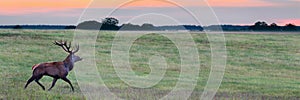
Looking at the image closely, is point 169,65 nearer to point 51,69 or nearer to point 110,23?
point 51,69

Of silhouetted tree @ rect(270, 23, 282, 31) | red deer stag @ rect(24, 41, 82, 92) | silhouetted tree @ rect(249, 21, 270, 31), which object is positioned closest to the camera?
red deer stag @ rect(24, 41, 82, 92)

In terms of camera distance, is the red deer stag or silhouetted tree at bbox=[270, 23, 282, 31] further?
silhouetted tree at bbox=[270, 23, 282, 31]

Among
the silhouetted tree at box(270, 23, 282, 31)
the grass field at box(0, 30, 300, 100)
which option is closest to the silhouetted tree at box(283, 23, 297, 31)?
the silhouetted tree at box(270, 23, 282, 31)

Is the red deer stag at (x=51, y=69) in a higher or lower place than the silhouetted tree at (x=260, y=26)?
higher

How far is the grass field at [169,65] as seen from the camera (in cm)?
2325

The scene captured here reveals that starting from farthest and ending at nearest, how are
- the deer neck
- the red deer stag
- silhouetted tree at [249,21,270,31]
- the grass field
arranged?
silhouetted tree at [249,21,270,31]
the grass field
the deer neck
the red deer stag

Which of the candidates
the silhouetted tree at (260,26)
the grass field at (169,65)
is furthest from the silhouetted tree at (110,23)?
the silhouetted tree at (260,26)

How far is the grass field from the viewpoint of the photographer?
76.3 ft

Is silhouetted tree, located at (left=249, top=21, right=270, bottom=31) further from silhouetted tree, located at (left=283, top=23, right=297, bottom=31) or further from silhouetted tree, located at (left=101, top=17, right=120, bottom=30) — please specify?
silhouetted tree, located at (left=101, top=17, right=120, bottom=30)

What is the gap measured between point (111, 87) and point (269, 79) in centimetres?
1196

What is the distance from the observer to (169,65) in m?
41.3

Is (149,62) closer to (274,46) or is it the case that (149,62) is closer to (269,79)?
(269,79)

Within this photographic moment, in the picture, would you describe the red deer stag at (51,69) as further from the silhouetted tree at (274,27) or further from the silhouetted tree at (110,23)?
the silhouetted tree at (274,27)

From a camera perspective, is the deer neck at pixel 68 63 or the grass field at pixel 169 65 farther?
the grass field at pixel 169 65
